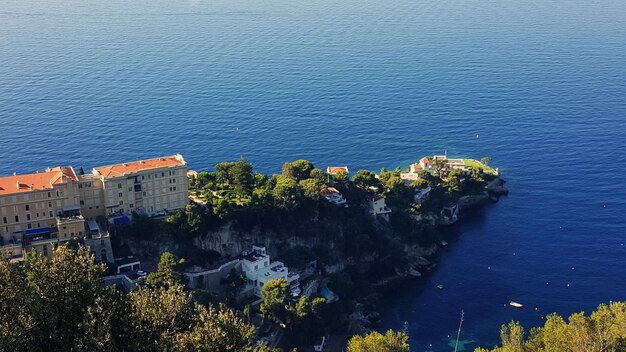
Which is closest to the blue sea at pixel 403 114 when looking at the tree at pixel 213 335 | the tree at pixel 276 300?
the tree at pixel 276 300

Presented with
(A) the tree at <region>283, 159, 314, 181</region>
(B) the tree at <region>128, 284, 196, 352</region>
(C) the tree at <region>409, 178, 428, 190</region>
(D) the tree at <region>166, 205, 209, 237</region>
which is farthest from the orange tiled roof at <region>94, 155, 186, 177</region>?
(B) the tree at <region>128, 284, 196, 352</region>

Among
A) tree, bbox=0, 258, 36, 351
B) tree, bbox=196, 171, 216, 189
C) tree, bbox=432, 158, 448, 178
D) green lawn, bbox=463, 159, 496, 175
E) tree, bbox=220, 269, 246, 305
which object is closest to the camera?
tree, bbox=0, 258, 36, 351

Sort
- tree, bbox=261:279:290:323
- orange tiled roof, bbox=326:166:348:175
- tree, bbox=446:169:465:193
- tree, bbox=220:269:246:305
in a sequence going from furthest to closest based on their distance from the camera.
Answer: tree, bbox=446:169:465:193, orange tiled roof, bbox=326:166:348:175, tree, bbox=220:269:246:305, tree, bbox=261:279:290:323

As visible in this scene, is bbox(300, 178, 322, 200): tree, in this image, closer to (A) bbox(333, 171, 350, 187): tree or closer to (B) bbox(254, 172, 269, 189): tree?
(B) bbox(254, 172, 269, 189): tree

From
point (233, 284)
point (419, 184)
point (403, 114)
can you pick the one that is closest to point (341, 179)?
point (419, 184)

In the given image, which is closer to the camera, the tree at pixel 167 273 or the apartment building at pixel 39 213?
the tree at pixel 167 273

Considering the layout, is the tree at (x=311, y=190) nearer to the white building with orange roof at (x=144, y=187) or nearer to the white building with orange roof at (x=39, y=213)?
the white building with orange roof at (x=144, y=187)

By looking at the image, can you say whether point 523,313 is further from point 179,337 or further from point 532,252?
point 179,337
